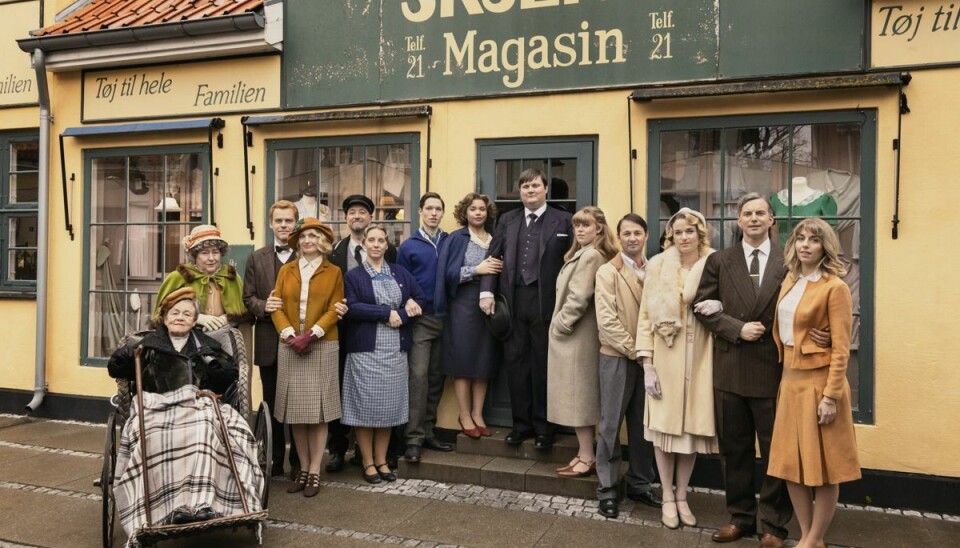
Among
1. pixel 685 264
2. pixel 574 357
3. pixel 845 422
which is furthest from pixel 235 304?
pixel 845 422

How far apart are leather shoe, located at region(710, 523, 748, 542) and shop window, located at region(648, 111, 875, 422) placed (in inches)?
58.4

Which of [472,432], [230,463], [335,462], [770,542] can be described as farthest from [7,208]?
[770,542]

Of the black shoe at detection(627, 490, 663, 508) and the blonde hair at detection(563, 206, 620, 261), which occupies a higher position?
the blonde hair at detection(563, 206, 620, 261)

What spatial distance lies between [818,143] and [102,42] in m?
6.48

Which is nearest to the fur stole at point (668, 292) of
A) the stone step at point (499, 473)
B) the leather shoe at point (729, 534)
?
the leather shoe at point (729, 534)

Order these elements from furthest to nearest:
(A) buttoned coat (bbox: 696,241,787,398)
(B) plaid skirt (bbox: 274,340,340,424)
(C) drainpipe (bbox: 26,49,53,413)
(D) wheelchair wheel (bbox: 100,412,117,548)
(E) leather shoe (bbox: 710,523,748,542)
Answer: (C) drainpipe (bbox: 26,49,53,413) → (B) plaid skirt (bbox: 274,340,340,424) → (E) leather shoe (bbox: 710,523,748,542) → (A) buttoned coat (bbox: 696,241,787,398) → (D) wheelchair wheel (bbox: 100,412,117,548)

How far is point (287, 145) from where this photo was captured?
6969 millimetres

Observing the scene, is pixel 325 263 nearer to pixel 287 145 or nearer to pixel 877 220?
pixel 287 145

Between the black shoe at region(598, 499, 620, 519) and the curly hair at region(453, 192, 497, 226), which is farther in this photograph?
the curly hair at region(453, 192, 497, 226)

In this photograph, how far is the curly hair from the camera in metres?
5.84

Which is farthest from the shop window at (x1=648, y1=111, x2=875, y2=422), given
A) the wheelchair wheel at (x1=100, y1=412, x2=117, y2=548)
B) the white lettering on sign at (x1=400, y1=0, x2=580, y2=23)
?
the wheelchair wheel at (x1=100, y1=412, x2=117, y2=548)

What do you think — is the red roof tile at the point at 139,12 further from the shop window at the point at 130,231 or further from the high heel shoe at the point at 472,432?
the high heel shoe at the point at 472,432

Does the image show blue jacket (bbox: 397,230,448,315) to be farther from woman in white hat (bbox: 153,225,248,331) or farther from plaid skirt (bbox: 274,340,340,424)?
woman in white hat (bbox: 153,225,248,331)

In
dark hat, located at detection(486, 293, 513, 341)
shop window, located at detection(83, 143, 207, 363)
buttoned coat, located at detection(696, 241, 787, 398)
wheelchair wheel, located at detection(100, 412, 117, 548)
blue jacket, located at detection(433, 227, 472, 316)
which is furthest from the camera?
shop window, located at detection(83, 143, 207, 363)
